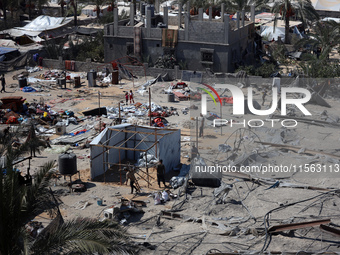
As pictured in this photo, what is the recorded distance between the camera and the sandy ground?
13.5 metres

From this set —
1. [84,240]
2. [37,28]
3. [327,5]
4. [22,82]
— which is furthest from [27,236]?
[327,5]

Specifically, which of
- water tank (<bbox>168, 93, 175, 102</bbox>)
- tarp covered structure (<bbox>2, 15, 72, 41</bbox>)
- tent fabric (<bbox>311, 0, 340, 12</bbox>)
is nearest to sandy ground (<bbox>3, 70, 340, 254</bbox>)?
water tank (<bbox>168, 93, 175, 102</bbox>)

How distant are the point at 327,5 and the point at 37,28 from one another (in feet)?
106

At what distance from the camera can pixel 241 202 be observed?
16.0m

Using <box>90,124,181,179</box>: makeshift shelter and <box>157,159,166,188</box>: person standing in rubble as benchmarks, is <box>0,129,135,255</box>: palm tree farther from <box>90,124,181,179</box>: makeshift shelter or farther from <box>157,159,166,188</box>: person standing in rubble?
<box>90,124,181,179</box>: makeshift shelter

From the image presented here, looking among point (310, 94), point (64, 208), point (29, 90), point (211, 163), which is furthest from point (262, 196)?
point (29, 90)

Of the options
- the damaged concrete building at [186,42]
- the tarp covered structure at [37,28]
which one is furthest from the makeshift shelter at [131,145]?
the tarp covered structure at [37,28]

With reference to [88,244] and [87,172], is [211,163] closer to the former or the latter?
[87,172]

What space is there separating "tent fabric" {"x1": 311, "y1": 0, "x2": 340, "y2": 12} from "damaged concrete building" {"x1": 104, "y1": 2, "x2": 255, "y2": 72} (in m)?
23.7

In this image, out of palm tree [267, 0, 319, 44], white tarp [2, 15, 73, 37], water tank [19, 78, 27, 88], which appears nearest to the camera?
water tank [19, 78, 27, 88]

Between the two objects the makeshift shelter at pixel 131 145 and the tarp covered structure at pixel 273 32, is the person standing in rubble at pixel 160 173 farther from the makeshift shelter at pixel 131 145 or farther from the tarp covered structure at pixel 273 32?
the tarp covered structure at pixel 273 32

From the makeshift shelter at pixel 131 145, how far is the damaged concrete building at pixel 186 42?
14674 millimetres

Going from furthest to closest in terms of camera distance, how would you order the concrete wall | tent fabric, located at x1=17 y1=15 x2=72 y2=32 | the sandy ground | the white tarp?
tent fabric, located at x1=17 y1=15 x2=72 y2=32 → the white tarp → the concrete wall → the sandy ground

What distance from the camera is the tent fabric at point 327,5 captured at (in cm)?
5852
